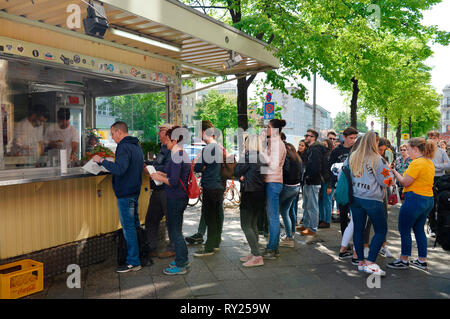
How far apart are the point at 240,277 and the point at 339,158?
2857 mm

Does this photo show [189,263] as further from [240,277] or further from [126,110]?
[126,110]

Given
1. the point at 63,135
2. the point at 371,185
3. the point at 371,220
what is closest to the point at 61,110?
the point at 63,135

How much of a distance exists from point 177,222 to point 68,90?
9.31 ft

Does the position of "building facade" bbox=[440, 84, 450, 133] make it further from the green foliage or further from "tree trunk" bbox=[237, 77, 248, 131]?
the green foliage

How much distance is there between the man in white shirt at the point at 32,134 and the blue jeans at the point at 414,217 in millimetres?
5014

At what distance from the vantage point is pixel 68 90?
5.85m

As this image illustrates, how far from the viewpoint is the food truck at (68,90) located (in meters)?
4.34

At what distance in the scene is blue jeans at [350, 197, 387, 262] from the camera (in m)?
4.76

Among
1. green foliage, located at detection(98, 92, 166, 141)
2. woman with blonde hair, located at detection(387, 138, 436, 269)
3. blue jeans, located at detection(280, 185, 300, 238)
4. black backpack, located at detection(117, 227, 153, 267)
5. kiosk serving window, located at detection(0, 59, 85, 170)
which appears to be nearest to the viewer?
kiosk serving window, located at detection(0, 59, 85, 170)

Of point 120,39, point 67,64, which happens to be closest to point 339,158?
point 120,39

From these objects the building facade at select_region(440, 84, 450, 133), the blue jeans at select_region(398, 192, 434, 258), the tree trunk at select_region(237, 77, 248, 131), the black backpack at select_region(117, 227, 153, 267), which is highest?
the building facade at select_region(440, 84, 450, 133)

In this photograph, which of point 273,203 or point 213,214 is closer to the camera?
point 273,203

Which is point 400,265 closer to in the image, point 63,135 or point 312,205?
point 312,205

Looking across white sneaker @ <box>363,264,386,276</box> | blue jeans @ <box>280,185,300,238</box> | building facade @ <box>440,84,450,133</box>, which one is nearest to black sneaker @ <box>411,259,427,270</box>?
white sneaker @ <box>363,264,386,276</box>
